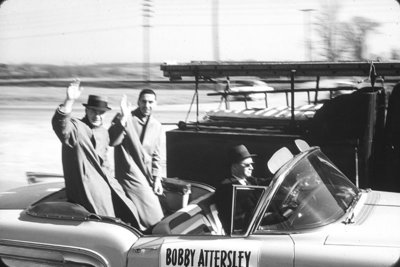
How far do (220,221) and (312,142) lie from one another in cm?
212

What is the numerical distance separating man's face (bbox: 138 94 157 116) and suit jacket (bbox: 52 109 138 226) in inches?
30.6

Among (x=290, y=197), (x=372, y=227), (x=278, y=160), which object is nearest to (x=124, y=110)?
(x=278, y=160)

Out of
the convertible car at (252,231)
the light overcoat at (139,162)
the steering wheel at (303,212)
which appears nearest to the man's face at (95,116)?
the light overcoat at (139,162)

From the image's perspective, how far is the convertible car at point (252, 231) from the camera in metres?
3.09

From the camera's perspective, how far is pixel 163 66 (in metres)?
6.05

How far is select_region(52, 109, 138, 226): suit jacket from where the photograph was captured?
380 cm

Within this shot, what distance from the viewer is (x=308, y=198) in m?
3.49

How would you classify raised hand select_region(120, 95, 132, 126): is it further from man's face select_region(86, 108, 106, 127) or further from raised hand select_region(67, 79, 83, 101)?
raised hand select_region(67, 79, 83, 101)

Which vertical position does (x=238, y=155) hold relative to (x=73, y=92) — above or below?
below

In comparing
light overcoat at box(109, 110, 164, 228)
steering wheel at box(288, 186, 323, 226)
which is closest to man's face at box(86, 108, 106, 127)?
light overcoat at box(109, 110, 164, 228)

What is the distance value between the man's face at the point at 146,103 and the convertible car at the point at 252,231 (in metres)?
1.26

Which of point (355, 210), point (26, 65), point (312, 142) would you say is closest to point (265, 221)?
point (355, 210)

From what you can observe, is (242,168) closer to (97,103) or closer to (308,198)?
(308,198)

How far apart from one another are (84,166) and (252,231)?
54.6 inches
